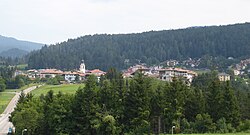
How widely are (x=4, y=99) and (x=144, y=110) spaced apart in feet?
238

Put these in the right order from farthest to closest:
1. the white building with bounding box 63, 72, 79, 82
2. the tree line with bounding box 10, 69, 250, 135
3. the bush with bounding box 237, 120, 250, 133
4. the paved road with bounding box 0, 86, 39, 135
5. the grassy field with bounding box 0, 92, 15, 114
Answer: the white building with bounding box 63, 72, 79, 82, the grassy field with bounding box 0, 92, 15, 114, the paved road with bounding box 0, 86, 39, 135, the tree line with bounding box 10, 69, 250, 135, the bush with bounding box 237, 120, 250, 133

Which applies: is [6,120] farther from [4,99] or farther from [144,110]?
[144,110]

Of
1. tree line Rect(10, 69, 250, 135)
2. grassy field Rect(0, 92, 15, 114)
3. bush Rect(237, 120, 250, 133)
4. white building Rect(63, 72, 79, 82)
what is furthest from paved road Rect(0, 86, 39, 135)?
white building Rect(63, 72, 79, 82)

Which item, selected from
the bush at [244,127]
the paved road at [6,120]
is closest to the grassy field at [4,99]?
the paved road at [6,120]

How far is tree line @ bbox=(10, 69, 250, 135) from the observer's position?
43.0 m

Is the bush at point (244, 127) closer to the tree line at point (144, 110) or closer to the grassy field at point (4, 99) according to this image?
the tree line at point (144, 110)

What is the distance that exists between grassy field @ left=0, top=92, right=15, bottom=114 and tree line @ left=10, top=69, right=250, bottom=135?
52.2 m

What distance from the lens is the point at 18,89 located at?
131000 mm

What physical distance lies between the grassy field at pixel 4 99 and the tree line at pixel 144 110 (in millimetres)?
52165

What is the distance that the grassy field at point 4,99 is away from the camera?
3860 inches

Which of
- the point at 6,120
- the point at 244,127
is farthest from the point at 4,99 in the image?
the point at 244,127

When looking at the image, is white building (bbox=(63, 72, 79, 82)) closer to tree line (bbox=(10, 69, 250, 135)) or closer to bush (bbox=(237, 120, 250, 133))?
tree line (bbox=(10, 69, 250, 135))

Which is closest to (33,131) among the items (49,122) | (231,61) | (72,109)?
(49,122)

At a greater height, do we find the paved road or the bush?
A: the bush
